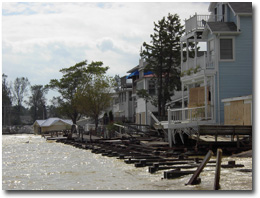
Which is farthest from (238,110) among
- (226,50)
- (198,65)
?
(198,65)

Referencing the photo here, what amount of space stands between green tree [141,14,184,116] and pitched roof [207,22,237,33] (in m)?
11.6

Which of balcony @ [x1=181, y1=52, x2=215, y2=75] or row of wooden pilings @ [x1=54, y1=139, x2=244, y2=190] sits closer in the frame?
row of wooden pilings @ [x1=54, y1=139, x2=244, y2=190]

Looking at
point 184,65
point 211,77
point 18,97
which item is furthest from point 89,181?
point 18,97

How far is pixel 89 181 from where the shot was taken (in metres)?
18.0

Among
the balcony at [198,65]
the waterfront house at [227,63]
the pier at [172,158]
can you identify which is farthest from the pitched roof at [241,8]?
the pier at [172,158]

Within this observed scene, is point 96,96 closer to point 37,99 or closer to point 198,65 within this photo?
point 198,65

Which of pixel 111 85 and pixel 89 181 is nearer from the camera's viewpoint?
pixel 89 181

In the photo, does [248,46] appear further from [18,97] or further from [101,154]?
[18,97]

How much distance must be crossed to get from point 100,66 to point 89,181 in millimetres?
65385

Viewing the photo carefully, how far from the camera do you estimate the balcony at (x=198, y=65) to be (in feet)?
110

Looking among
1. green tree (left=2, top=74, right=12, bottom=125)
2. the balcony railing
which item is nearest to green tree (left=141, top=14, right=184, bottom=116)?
the balcony railing

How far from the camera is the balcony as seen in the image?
110 feet

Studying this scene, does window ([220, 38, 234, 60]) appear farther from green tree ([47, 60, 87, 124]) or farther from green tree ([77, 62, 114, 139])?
green tree ([47, 60, 87, 124])

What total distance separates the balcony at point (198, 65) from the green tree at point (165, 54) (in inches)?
364
